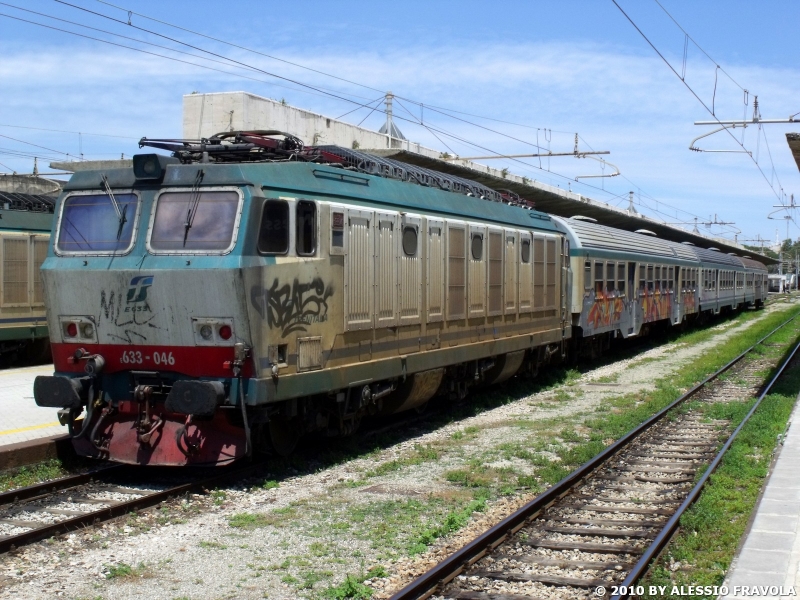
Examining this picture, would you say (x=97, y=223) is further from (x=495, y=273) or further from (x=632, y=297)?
(x=632, y=297)

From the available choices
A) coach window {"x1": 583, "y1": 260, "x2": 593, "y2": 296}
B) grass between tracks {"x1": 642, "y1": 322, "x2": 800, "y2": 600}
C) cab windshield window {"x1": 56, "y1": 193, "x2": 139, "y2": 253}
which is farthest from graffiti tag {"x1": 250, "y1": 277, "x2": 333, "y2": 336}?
coach window {"x1": 583, "y1": 260, "x2": 593, "y2": 296}

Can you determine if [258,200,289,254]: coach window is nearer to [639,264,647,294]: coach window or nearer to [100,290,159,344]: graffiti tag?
[100,290,159,344]: graffiti tag

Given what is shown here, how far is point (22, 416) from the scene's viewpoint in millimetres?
12055

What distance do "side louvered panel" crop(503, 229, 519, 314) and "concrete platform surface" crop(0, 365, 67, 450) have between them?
7.17 metres

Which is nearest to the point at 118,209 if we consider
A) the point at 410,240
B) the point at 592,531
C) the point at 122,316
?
the point at 122,316

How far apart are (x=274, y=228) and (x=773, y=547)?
17.7 ft

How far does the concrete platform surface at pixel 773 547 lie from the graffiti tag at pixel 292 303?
15.4 ft

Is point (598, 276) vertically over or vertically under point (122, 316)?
over

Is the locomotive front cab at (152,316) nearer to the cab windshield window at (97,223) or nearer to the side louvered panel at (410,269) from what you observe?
the cab windshield window at (97,223)

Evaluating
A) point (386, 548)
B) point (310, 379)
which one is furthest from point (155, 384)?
point (386, 548)

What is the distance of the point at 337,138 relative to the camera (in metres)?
28.8

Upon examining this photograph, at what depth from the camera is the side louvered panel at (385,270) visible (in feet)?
35.8

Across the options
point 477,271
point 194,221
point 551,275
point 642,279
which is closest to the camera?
point 194,221

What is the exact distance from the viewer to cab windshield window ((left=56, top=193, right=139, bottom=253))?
9391 mm
